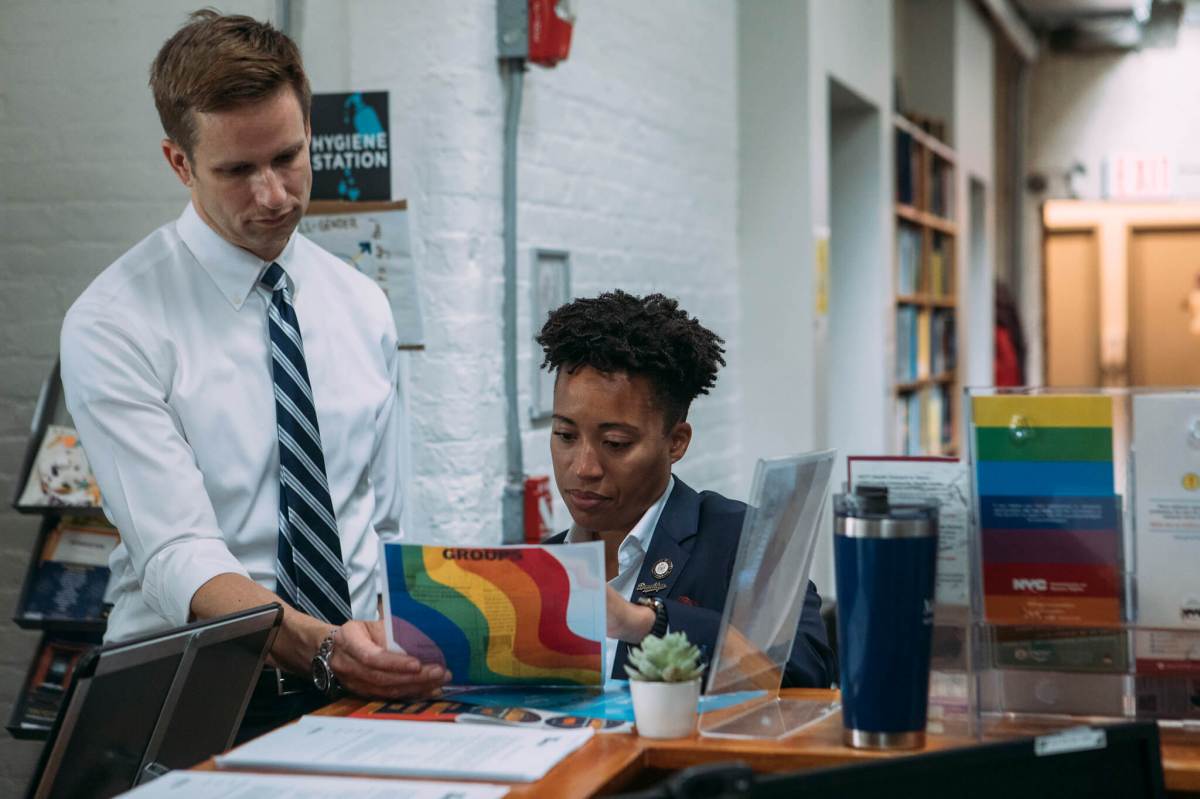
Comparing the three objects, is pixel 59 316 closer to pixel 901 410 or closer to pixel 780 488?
pixel 780 488

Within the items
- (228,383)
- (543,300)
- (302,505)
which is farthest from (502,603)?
(543,300)

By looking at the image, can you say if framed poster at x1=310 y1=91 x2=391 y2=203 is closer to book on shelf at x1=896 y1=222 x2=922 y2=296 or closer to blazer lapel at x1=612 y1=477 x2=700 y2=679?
blazer lapel at x1=612 y1=477 x2=700 y2=679

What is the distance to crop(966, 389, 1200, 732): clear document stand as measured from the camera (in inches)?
56.3

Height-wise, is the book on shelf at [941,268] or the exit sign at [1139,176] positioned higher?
the exit sign at [1139,176]

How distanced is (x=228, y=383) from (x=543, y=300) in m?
1.38

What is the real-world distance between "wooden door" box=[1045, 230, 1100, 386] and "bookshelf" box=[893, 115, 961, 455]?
241 cm

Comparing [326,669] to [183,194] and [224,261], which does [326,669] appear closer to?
[224,261]

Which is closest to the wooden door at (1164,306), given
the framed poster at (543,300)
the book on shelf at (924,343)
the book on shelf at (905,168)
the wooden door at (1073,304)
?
the wooden door at (1073,304)

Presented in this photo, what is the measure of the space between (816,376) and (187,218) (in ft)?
10.5

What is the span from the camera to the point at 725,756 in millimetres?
1376

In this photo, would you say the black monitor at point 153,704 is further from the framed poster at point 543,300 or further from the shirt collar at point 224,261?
the framed poster at point 543,300

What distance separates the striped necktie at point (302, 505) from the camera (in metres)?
1.95

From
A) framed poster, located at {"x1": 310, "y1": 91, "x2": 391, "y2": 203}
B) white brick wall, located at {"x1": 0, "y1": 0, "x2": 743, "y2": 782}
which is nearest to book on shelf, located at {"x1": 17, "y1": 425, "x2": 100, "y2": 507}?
white brick wall, located at {"x1": 0, "y1": 0, "x2": 743, "y2": 782}

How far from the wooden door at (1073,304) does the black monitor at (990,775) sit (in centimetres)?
914
